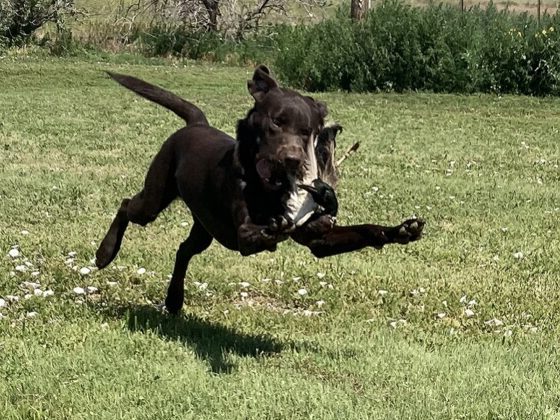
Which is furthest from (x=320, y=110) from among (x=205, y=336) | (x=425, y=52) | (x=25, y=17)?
(x=25, y=17)

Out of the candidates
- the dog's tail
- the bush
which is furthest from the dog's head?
the bush

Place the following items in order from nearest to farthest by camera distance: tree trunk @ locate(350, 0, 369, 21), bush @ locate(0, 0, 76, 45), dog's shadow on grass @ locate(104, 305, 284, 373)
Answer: dog's shadow on grass @ locate(104, 305, 284, 373), tree trunk @ locate(350, 0, 369, 21), bush @ locate(0, 0, 76, 45)

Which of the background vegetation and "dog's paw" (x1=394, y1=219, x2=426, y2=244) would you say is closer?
"dog's paw" (x1=394, y1=219, x2=426, y2=244)

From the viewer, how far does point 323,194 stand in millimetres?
4305

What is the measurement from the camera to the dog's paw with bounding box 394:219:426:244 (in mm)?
4273

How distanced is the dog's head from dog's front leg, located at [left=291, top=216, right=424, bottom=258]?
0.78 ft

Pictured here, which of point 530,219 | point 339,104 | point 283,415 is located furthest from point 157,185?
point 339,104

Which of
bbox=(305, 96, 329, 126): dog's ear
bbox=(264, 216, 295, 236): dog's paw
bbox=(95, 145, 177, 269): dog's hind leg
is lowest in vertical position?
bbox=(95, 145, 177, 269): dog's hind leg

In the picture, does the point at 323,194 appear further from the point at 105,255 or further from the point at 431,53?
the point at 431,53

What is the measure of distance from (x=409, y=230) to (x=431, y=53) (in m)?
17.9

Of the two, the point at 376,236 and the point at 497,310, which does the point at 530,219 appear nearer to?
the point at 497,310

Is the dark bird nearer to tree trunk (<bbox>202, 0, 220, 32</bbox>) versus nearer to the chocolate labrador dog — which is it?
the chocolate labrador dog

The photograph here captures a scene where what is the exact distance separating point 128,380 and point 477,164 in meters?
8.49

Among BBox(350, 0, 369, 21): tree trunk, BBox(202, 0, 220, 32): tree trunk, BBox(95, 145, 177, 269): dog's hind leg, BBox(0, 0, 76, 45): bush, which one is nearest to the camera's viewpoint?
BBox(95, 145, 177, 269): dog's hind leg
